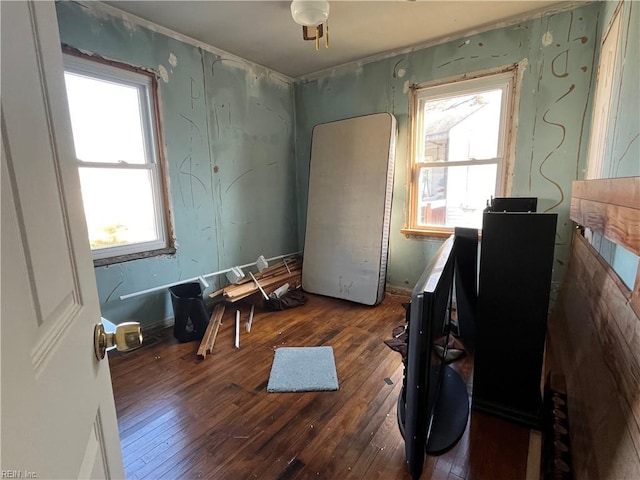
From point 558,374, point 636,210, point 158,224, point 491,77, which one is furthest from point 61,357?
point 491,77

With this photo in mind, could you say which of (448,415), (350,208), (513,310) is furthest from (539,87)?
(448,415)

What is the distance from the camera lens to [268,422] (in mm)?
1610

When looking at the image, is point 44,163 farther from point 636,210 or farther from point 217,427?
point 217,427

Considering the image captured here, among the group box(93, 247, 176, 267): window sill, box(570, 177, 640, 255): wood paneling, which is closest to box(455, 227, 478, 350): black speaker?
box(570, 177, 640, 255): wood paneling

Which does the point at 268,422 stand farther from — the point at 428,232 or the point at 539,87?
the point at 539,87

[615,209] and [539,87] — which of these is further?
[539,87]

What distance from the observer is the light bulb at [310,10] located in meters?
1.85

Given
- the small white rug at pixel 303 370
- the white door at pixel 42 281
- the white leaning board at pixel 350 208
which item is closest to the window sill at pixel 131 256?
the small white rug at pixel 303 370

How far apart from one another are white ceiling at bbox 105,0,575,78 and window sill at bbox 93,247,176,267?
6.09ft

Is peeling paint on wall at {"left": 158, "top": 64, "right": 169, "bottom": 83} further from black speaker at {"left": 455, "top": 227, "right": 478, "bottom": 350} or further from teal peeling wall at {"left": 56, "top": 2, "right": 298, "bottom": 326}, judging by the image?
black speaker at {"left": 455, "top": 227, "right": 478, "bottom": 350}

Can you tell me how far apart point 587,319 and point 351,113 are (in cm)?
278

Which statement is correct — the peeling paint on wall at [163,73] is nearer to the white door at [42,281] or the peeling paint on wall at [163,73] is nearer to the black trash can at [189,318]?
the black trash can at [189,318]

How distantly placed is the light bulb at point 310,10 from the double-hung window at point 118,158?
138 centimetres

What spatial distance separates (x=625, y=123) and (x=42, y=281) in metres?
2.15
